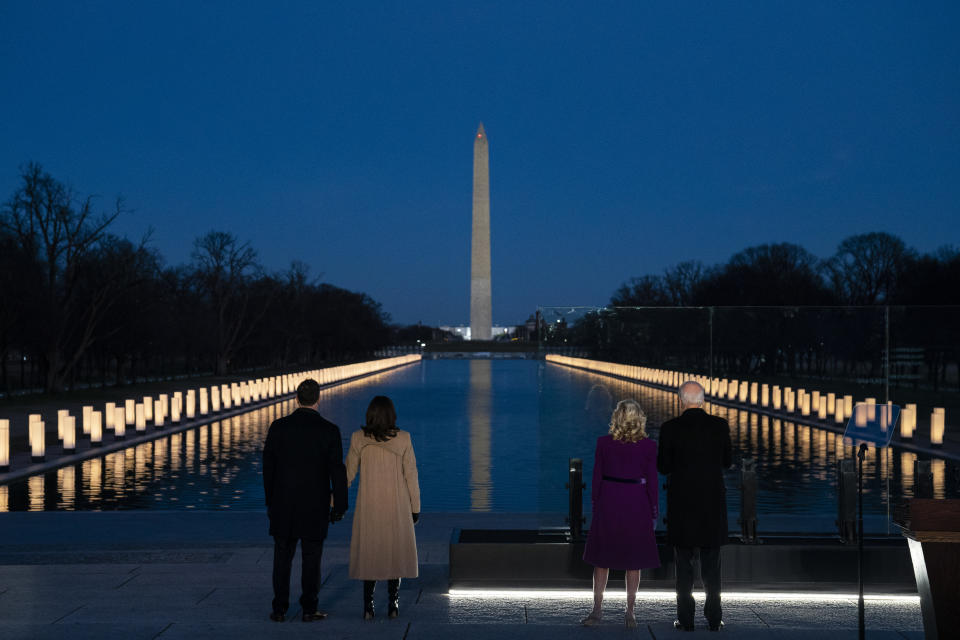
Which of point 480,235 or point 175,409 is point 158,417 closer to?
point 175,409

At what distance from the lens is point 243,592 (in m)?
8.30

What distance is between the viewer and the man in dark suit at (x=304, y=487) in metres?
7.27

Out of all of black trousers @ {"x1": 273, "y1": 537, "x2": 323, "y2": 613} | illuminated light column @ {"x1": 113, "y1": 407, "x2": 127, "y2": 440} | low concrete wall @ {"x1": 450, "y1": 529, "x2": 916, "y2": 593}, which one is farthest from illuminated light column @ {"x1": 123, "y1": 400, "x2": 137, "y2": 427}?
black trousers @ {"x1": 273, "y1": 537, "x2": 323, "y2": 613}

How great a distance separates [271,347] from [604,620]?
7081 cm

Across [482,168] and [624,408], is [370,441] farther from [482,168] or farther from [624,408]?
[482,168]

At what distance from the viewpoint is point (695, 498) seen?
23.6ft

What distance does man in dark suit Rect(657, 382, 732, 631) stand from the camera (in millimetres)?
7168

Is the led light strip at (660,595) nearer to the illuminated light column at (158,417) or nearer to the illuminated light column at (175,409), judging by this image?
the illuminated light column at (158,417)

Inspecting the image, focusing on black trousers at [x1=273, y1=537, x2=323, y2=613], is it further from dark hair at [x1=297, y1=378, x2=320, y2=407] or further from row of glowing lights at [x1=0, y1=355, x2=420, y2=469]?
row of glowing lights at [x1=0, y1=355, x2=420, y2=469]

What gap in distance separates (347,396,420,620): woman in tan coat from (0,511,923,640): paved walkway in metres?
0.37

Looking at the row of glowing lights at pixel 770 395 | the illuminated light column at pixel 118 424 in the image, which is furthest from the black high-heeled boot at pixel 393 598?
the illuminated light column at pixel 118 424

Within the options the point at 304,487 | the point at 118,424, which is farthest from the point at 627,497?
the point at 118,424

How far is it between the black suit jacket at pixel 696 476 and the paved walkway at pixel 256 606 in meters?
0.70

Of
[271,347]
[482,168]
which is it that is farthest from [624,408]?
[482,168]
